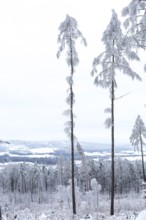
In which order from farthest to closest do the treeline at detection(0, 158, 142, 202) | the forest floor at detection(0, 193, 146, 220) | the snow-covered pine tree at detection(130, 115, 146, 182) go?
the treeline at detection(0, 158, 142, 202) → the snow-covered pine tree at detection(130, 115, 146, 182) → the forest floor at detection(0, 193, 146, 220)

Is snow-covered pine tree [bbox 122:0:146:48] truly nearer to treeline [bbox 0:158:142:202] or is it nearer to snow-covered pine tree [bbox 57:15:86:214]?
snow-covered pine tree [bbox 57:15:86:214]

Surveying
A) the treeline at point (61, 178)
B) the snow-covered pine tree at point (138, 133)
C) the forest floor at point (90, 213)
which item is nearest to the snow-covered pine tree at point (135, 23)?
the forest floor at point (90, 213)

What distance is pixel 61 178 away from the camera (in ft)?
338

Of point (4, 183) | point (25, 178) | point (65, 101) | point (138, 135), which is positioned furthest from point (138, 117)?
point (4, 183)

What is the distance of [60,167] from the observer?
4011 inches

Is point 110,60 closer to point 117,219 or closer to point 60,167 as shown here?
point 117,219

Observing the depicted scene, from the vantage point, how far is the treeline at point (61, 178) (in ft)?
314

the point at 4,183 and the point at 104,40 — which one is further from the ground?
the point at 104,40

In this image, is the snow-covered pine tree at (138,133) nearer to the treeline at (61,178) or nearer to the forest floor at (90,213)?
the forest floor at (90,213)

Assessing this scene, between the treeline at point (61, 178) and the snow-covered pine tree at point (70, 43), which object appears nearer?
the snow-covered pine tree at point (70, 43)

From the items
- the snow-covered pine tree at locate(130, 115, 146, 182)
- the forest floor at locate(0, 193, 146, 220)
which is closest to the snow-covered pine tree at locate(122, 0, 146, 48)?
the forest floor at locate(0, 193, 146, 220)

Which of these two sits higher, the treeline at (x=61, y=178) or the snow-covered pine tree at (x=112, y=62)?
the snow-covered pine tree at (x=112, y=62)

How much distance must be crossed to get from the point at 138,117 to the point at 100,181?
63993 millimetres

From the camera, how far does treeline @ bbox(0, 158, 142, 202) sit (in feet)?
314
